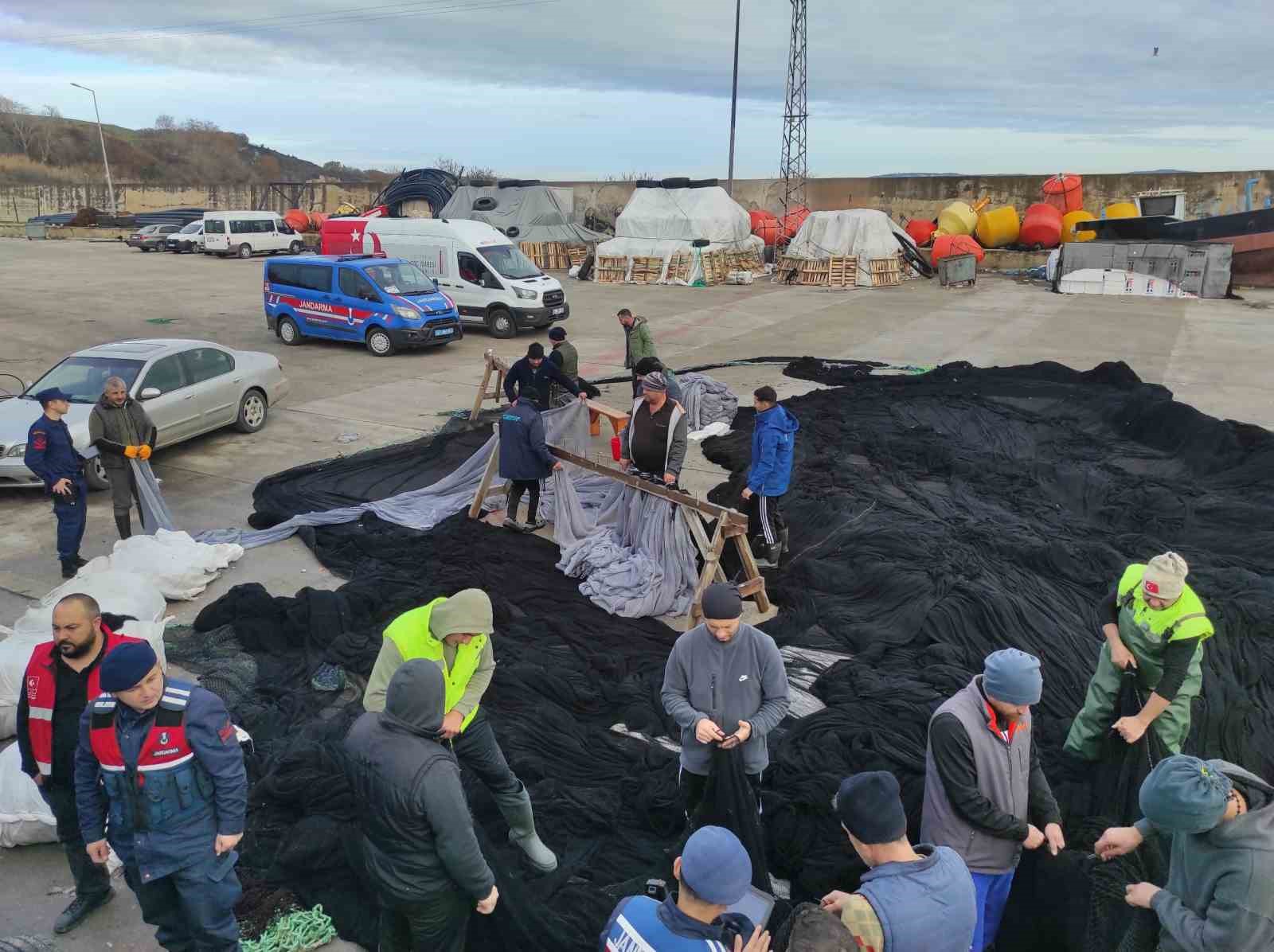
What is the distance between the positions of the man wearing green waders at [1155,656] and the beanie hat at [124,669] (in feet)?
13.2

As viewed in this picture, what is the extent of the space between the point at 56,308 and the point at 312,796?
2208 centimetres

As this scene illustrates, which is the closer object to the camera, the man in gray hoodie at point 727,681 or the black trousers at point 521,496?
the man in gray hoodie at point 727,681

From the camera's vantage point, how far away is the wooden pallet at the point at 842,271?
28.5 m

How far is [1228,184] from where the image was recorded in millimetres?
35062

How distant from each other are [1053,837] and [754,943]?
5.41ft

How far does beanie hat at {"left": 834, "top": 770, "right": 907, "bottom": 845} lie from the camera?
274cm

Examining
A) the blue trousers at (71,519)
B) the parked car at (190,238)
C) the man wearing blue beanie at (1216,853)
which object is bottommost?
the blue trousers at (71,519)

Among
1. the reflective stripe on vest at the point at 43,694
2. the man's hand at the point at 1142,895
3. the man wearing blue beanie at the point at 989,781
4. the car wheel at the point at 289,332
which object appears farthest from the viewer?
the car wheel at the point at 289,332

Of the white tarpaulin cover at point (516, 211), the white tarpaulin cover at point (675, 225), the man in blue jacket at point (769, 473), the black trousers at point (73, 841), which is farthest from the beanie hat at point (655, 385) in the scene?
the white tarpaulin cover at point (516, 211)

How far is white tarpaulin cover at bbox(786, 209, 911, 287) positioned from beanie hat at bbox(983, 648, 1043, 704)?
87.7ft

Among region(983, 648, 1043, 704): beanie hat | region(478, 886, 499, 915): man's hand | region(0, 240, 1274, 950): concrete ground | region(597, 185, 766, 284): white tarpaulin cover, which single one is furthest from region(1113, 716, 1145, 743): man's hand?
region(597, 185, 766, 284): white tarpaulin cover

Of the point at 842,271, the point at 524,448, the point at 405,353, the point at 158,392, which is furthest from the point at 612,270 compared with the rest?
the point at 524,448

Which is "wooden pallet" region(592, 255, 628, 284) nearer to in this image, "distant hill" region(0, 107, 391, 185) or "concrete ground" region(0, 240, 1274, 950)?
"concrete ground" region(0, 240, 1274, 950)

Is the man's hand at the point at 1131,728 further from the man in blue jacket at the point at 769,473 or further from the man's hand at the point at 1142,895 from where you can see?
the man in blue jacket at the point at 769,473
